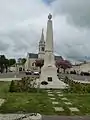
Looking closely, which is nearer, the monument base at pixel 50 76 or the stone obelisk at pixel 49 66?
the monument base at pixel 50 76

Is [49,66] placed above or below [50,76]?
above

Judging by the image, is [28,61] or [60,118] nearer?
[60,118]

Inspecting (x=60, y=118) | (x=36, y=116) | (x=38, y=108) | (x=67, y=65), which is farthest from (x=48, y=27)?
(x=67, y=65)

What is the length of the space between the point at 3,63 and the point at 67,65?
Result: 32145 mm

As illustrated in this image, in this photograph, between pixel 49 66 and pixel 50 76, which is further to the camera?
pixel 49 66

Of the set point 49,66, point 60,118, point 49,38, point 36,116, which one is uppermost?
point 49,38

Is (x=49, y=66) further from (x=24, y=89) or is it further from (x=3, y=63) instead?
(x=3, y=63)

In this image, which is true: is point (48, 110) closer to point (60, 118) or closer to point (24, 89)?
point (60, 118)

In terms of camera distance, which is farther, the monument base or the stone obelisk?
the stone obelisk

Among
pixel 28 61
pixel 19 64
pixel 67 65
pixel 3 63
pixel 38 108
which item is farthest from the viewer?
pixel 19 64

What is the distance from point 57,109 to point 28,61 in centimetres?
12819

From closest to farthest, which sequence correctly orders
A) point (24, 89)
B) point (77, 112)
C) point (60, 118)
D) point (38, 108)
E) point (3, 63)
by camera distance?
point (60, 118)
point (77, 112)
point (38, 108)
point (24, 89)
point (3, 63)

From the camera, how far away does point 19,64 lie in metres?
153

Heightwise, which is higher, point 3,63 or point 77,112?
point 3,63
